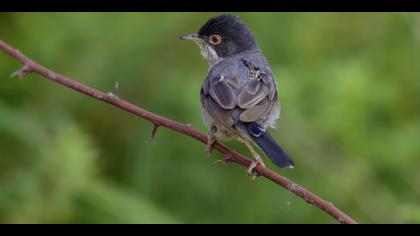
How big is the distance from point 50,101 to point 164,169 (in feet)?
3.16

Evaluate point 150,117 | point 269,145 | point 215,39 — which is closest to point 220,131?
point 269,145

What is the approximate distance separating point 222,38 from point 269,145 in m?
1.63

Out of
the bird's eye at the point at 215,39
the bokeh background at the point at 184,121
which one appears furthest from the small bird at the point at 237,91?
the bokeh background at the point at 184,121

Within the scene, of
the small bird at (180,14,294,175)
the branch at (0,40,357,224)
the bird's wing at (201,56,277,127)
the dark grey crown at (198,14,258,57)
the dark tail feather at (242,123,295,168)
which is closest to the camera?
the branch at (0,40,357,224)

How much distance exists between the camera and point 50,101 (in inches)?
237

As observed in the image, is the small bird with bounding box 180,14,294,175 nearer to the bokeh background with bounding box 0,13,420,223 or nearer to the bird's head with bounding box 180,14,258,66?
the bird's head with bounding box 180,14,258,66

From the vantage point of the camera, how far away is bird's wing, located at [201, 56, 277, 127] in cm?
464

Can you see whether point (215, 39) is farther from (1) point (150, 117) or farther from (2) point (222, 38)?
(1) point (150, 117)

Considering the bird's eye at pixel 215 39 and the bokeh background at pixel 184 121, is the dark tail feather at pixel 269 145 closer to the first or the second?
the bokeh background at pixel 184 121

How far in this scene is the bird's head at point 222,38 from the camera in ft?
18.4

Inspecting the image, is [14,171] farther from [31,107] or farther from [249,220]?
[249,220]

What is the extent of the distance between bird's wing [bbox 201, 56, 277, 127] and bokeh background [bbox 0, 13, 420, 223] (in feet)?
1.78

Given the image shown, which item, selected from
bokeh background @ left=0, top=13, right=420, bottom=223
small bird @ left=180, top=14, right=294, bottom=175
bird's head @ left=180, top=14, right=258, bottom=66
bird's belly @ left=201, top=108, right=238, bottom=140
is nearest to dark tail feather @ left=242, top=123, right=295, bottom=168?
small bird @ left=180, top=14, right=294, bottom=175
